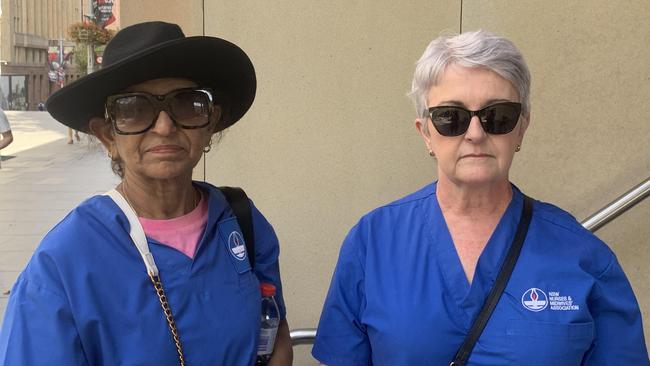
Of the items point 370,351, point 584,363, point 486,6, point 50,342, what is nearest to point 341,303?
point 370,351

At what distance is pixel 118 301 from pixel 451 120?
914 mm

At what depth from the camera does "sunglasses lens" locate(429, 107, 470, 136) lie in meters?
1.73

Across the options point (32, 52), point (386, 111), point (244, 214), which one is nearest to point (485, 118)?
point (244, 214)

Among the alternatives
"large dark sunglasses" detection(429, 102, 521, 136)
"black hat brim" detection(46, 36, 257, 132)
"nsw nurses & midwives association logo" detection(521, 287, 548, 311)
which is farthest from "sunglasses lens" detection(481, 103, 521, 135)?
"black hat brim" detection(46, 36, 257, 132)

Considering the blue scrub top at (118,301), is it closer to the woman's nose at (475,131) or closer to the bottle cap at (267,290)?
the bottle cap at (267,290)

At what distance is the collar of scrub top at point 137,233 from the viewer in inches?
65.2

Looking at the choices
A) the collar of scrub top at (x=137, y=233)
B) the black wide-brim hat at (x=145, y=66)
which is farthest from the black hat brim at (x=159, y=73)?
the collar of scrub top at (x=137, y=233)

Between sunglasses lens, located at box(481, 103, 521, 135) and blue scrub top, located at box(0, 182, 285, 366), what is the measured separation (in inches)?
28.9

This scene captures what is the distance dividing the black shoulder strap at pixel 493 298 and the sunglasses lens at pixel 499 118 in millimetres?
277

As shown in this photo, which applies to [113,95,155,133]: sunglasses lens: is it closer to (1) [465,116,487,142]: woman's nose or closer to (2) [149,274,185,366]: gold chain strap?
(2) [149,274,185,366]: gold chain strap

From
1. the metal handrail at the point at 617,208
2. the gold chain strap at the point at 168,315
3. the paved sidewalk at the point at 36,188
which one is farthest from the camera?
the paved sidewalk at the point at 36,188

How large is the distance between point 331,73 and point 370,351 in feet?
6.78

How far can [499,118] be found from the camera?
1736 millimetres

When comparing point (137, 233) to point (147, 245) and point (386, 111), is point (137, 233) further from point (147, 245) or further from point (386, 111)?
point (386, 111)
